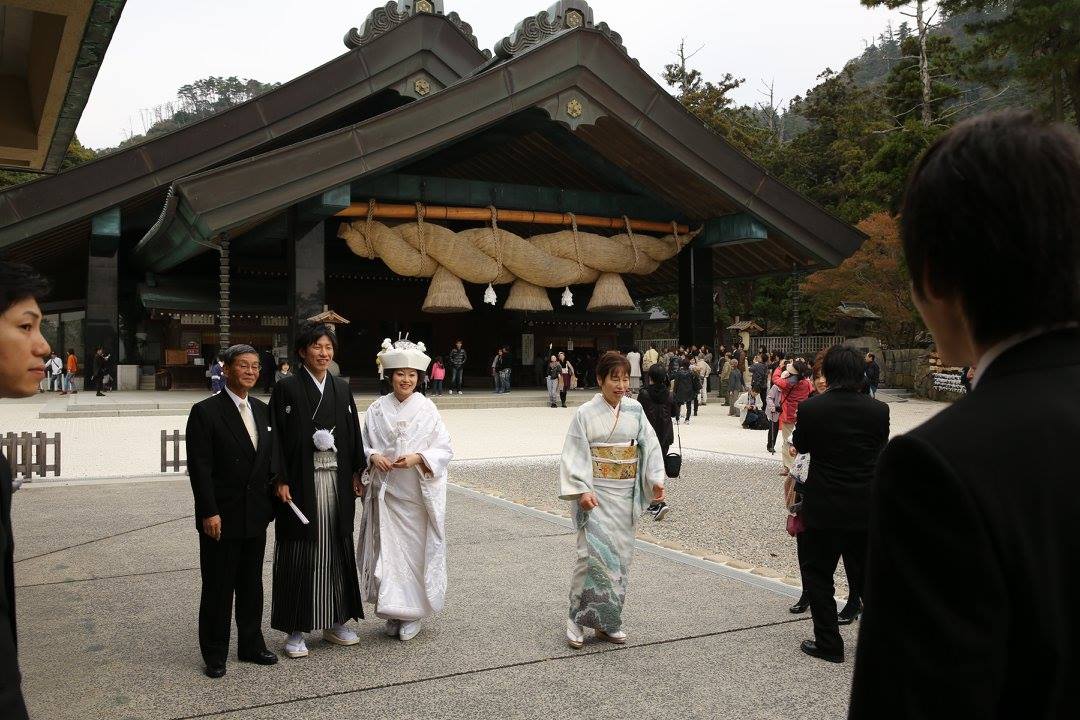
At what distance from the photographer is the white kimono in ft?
15.4

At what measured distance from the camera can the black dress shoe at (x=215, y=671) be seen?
4.04 m

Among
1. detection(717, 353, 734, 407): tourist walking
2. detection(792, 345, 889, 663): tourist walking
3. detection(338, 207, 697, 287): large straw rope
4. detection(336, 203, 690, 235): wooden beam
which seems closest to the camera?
detection(792, 345, 889, 663): tourist walking

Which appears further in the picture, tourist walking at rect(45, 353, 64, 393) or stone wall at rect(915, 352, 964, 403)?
tourist walking at rect(45, 353, 64, 393)

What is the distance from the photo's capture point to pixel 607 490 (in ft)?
15.3

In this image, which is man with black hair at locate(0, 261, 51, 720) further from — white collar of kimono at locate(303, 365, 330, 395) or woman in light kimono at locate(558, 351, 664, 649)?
woman in light kimono at locate(558, 351, 664, 649)

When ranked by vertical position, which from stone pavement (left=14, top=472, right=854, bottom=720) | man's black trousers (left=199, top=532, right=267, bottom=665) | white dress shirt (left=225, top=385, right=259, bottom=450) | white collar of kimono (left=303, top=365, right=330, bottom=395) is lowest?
stone pavement (left=14, top=472, right=854, bottom=720)

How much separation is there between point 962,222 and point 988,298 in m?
0.11

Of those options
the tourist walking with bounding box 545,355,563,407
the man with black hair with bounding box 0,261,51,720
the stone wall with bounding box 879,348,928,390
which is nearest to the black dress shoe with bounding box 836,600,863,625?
the man with black hair with bounding box 0,261,51,720

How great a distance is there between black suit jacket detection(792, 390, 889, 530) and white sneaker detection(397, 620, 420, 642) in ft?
7.25

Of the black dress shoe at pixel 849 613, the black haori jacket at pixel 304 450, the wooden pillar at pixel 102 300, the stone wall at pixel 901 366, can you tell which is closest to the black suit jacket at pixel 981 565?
the black haori jacket at pixel 304 450

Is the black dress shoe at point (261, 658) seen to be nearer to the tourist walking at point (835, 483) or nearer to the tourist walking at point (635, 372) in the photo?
the tourist walking at point (835, 483)

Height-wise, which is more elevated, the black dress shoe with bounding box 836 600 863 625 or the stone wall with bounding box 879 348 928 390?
the stone wall with bounding box 879 348 928 390

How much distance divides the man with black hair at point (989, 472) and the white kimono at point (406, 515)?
3.76 metres

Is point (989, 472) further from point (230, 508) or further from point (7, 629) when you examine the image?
point (230, 508)
